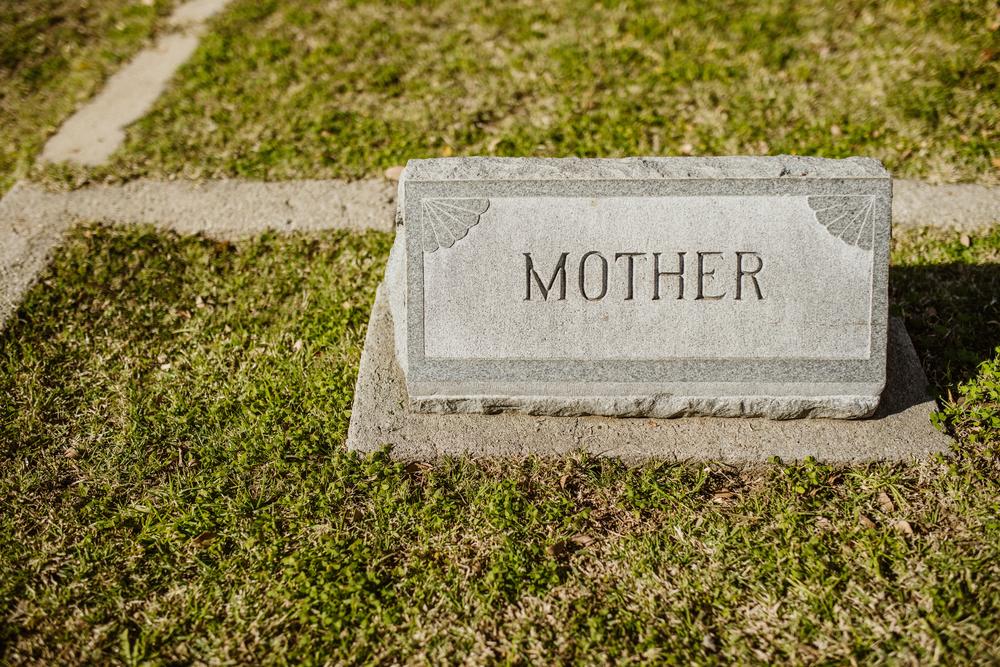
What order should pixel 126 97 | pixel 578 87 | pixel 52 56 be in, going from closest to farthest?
pixel 578 87 → pixel 126 97 → pixel 52 56

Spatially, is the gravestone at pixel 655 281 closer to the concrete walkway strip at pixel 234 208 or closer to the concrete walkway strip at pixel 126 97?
the concrete walkway strip at pixel 234 208

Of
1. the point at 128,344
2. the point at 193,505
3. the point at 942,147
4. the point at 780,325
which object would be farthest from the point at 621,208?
the point at 942,147

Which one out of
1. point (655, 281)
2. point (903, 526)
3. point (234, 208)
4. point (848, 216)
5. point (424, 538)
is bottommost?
point (903, 526)

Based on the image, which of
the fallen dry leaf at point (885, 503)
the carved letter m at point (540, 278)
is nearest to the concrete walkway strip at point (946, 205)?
the fallen dry leaf at point (885, 503)

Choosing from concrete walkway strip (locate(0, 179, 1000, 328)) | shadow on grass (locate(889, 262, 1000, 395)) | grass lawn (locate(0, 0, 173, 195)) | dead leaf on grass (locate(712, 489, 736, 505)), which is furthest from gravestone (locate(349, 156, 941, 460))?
grass lawn (locate(0, 0, 173, 195))

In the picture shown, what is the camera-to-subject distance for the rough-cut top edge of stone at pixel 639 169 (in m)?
3.21

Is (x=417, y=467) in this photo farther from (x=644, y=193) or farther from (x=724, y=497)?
(x=644, y=193)

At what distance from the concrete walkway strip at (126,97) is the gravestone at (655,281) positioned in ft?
11.4

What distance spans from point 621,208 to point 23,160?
14.5 feet

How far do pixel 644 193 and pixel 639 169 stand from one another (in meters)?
0.13

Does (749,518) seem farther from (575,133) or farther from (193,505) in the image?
(575,133)

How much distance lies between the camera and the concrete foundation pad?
3.33 meters

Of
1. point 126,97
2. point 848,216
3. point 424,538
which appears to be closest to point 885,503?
point 848,216

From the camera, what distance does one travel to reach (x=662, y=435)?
11.2 ft
